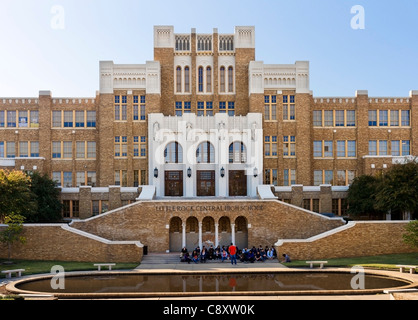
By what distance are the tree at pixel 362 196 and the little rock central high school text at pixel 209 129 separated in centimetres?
329

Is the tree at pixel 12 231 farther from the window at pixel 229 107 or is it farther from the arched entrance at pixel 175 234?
the window at pixel 229 107

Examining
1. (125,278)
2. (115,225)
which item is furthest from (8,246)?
(125,278)

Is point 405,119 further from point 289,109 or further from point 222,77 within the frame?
point 222,77

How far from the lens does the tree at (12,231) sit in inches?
1161

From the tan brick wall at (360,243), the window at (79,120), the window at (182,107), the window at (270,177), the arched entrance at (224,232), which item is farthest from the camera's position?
the window at (182,107)

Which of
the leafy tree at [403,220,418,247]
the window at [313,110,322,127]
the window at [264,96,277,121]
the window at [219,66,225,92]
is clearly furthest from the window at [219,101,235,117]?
the leafy tree at [403,220,418,247]

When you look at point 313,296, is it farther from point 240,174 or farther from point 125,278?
point 240,174

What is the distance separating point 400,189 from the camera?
32531 mm

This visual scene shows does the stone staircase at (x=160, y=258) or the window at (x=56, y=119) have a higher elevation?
the window at (x=56, y=119)

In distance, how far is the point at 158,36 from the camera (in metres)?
48.5

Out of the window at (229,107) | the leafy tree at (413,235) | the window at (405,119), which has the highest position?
the window at (229,107)

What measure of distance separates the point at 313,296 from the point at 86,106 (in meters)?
38.0

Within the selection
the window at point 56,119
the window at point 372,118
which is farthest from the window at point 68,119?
the window at point 372,118

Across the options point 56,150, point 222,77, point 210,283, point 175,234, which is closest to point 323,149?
point 222,77
